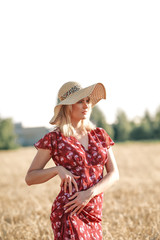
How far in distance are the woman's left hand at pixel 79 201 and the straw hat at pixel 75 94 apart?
65 centimetres

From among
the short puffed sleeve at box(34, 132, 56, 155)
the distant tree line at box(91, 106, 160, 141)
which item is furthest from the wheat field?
the distant tree line at box(91, 106, 160, 141)

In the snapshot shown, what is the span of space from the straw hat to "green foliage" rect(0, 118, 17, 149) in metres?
41.1

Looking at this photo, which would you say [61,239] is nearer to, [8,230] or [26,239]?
[26,239]

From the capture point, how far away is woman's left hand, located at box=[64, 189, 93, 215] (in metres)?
2.66

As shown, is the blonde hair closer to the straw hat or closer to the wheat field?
the straw hat

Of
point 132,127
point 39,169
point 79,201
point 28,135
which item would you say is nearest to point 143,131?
point 132,127

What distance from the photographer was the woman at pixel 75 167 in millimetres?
2682

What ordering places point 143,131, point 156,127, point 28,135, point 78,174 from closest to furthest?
point 78,174 → point 143,131 → point 156,127 → point 28,135

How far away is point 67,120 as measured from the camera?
2900 mm

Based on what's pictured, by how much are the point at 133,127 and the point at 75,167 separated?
2152 inches

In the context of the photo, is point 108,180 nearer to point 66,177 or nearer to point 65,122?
point 66,177

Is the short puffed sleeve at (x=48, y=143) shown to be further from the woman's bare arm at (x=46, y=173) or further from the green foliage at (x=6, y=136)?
the green foliage at (x=6, y=136)

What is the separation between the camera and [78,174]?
9.10 ft

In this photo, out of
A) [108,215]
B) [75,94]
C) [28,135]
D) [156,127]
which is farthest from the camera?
[28,135]
